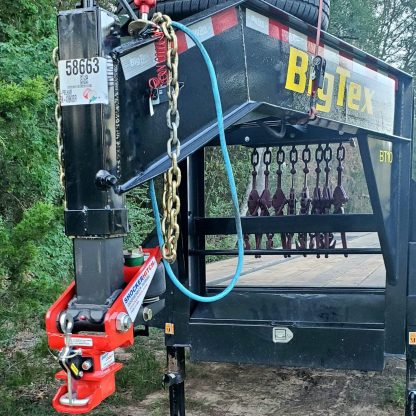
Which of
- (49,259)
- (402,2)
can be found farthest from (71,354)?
(402,2)

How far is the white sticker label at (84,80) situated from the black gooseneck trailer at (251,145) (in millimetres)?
10

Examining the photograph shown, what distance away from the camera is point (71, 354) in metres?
1.59

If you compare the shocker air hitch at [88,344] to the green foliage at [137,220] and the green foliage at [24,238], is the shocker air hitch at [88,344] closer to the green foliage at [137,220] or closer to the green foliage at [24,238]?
the green foliage at [24,238]

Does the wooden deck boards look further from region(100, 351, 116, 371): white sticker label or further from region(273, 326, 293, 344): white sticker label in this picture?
region(100, 351, 116, 371): white sticker label

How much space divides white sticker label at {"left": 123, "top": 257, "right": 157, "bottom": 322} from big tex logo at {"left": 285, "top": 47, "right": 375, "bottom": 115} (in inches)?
37.8

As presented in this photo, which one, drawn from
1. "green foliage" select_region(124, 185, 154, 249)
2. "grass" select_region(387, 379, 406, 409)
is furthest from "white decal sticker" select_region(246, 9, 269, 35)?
"green foliage" select_region(124, 185, 154, 249)

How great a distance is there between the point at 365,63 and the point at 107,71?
158 cm

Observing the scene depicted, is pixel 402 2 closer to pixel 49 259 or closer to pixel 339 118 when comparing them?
pixel 49 259

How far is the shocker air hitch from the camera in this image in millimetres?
1582

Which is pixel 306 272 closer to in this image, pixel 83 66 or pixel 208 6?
pixel 208 6

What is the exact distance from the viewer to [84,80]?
164cm

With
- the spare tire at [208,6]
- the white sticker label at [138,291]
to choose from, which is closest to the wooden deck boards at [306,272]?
the spare tire at [208,6]

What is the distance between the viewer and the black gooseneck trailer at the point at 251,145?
167 cm

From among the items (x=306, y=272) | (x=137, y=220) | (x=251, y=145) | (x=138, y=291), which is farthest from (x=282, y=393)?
(x=137, y=220)
